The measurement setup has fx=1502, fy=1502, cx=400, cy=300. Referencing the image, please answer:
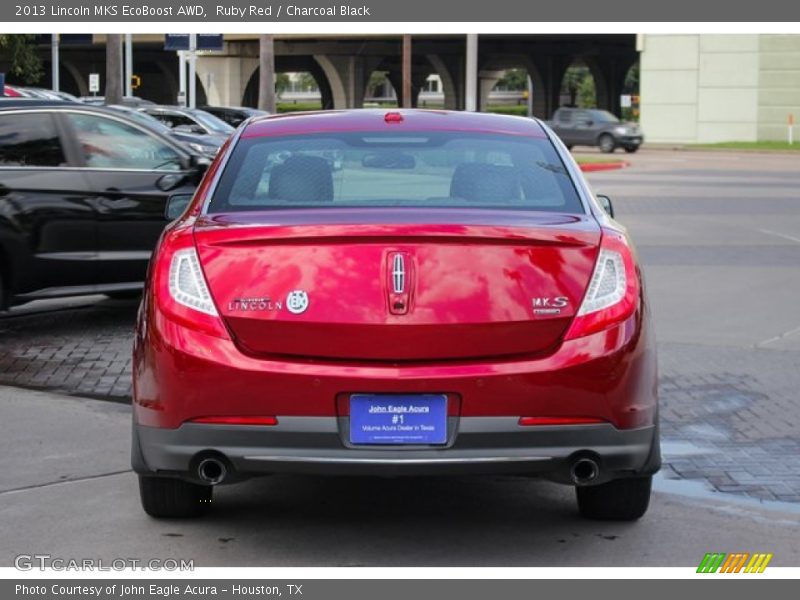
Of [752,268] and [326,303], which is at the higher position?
[326,303]

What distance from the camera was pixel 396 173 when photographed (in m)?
6.04

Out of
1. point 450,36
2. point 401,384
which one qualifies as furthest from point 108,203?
point 450,36

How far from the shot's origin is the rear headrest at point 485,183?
5.79m

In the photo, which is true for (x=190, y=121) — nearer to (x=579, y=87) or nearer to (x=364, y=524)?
(x=364, y=524)

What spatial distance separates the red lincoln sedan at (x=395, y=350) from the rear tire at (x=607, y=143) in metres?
44.7

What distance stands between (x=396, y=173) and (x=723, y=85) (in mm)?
53200

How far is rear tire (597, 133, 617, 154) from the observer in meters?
49.5

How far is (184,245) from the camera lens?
17.4ft

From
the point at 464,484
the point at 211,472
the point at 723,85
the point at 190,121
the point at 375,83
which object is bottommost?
the point at 464,484

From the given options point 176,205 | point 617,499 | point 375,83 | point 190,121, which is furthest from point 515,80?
point 617,499

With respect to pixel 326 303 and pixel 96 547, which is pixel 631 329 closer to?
pixel 326 303

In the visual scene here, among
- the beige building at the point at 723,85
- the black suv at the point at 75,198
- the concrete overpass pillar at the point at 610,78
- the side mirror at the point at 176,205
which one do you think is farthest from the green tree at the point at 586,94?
the side mirror at the point at 176,205

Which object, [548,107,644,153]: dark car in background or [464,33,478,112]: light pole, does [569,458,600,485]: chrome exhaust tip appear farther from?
[548,107,644,153]: dark car in background
